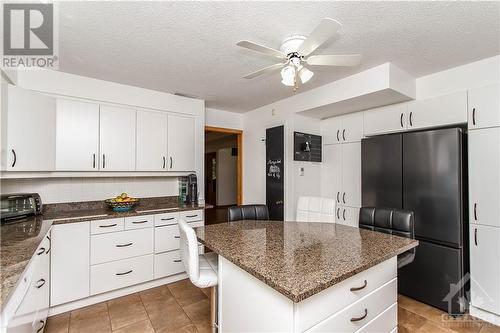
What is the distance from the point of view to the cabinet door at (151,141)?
3.01 m

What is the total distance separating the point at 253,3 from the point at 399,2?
0.93 meters

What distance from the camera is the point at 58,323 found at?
2.18 meters

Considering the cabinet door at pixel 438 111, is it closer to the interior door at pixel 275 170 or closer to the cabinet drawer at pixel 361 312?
the interior door at pixel 275 170

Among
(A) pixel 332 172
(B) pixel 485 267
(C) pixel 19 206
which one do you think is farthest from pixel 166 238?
(B) pixel 485 267

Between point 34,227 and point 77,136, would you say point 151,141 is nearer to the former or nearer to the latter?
point 77,136

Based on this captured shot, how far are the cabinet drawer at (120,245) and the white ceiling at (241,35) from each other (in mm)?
1753

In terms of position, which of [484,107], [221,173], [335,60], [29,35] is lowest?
[221,173]

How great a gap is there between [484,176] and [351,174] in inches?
52.8

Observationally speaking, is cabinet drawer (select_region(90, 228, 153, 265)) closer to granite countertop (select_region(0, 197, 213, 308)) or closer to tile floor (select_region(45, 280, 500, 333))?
granite countertop (select_region(0, 197, 213, 308))

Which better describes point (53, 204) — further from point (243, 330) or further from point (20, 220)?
point (243, 330)

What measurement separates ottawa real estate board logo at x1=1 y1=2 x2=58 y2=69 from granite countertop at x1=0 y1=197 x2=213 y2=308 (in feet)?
4.74

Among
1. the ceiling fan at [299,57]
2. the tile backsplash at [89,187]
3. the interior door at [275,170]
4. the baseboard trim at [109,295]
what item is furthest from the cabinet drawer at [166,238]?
the ceiling fan at [299,57]

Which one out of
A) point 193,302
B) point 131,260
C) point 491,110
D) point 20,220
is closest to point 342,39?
point 491,110

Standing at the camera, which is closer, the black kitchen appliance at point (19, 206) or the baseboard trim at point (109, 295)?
the black kitchen appliance at point (19, 206)
